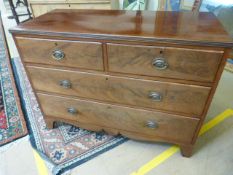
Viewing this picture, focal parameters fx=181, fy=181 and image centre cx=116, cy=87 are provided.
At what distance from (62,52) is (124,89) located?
0.40 m

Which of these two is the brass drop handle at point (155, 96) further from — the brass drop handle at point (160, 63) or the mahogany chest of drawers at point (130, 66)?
the brass drop handle at point (160, 63)

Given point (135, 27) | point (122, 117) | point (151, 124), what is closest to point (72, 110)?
point (122, 117)

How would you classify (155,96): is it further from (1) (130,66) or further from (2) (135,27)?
(2) (135,27)

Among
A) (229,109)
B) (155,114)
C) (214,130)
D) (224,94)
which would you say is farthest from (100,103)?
(224,94)

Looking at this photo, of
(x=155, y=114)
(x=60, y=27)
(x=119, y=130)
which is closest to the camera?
(x=60, y=27)

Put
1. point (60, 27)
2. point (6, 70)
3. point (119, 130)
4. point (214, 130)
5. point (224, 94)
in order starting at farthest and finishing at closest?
point (6, 70)
point (224, 94)
point (214, 130)
point (119, 130)
point (60, 27)

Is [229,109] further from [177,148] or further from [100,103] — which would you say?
[100,103]

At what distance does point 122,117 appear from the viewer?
1.17m

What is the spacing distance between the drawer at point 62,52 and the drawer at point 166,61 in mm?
86

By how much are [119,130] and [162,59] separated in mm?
629

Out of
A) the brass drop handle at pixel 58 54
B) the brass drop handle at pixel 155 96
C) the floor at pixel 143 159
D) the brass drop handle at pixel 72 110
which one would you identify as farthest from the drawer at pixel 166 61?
the floor at pixel 143 159

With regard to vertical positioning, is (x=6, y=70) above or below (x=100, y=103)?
below

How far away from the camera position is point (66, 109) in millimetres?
1290

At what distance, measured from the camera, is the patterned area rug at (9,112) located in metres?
1.46
